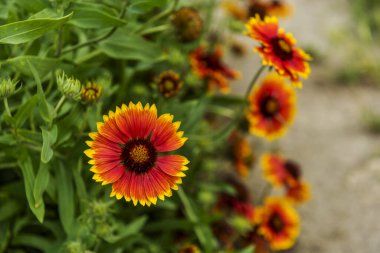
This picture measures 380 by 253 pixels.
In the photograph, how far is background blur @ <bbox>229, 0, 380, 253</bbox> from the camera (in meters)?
2.11

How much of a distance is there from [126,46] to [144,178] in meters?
0.52

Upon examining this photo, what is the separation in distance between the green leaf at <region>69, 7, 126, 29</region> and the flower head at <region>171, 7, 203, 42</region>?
396 millimetres

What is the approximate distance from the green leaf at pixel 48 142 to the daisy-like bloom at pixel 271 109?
795 millimetres

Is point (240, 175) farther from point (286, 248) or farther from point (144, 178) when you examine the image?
point (144, 178)

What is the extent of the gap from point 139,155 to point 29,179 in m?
0.33

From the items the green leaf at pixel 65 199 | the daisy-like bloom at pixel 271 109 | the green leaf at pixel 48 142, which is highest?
the green leaf at pixel 48 142

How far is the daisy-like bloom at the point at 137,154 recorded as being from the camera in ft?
3.69

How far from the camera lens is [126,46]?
60.8 inches

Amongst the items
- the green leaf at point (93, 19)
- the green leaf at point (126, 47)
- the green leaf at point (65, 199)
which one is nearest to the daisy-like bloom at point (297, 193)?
the green leaf at point (126, 47)

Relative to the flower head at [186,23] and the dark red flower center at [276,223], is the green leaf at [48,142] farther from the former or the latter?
the dark red flower center at [276,223]

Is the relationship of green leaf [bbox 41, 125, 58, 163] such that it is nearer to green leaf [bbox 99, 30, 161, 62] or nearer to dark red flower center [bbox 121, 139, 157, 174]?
dark red flower center [bbox 121, 139, 157, 174]

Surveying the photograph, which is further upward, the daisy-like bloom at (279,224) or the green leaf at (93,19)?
the green leaf at (93,19)

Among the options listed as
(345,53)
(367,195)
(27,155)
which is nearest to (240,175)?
(367,195)

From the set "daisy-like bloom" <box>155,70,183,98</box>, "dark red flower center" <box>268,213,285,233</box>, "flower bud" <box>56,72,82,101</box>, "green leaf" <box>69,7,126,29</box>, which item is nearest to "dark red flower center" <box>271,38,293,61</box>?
"daisy-like bloom" <box>155,70,183,98</box>
